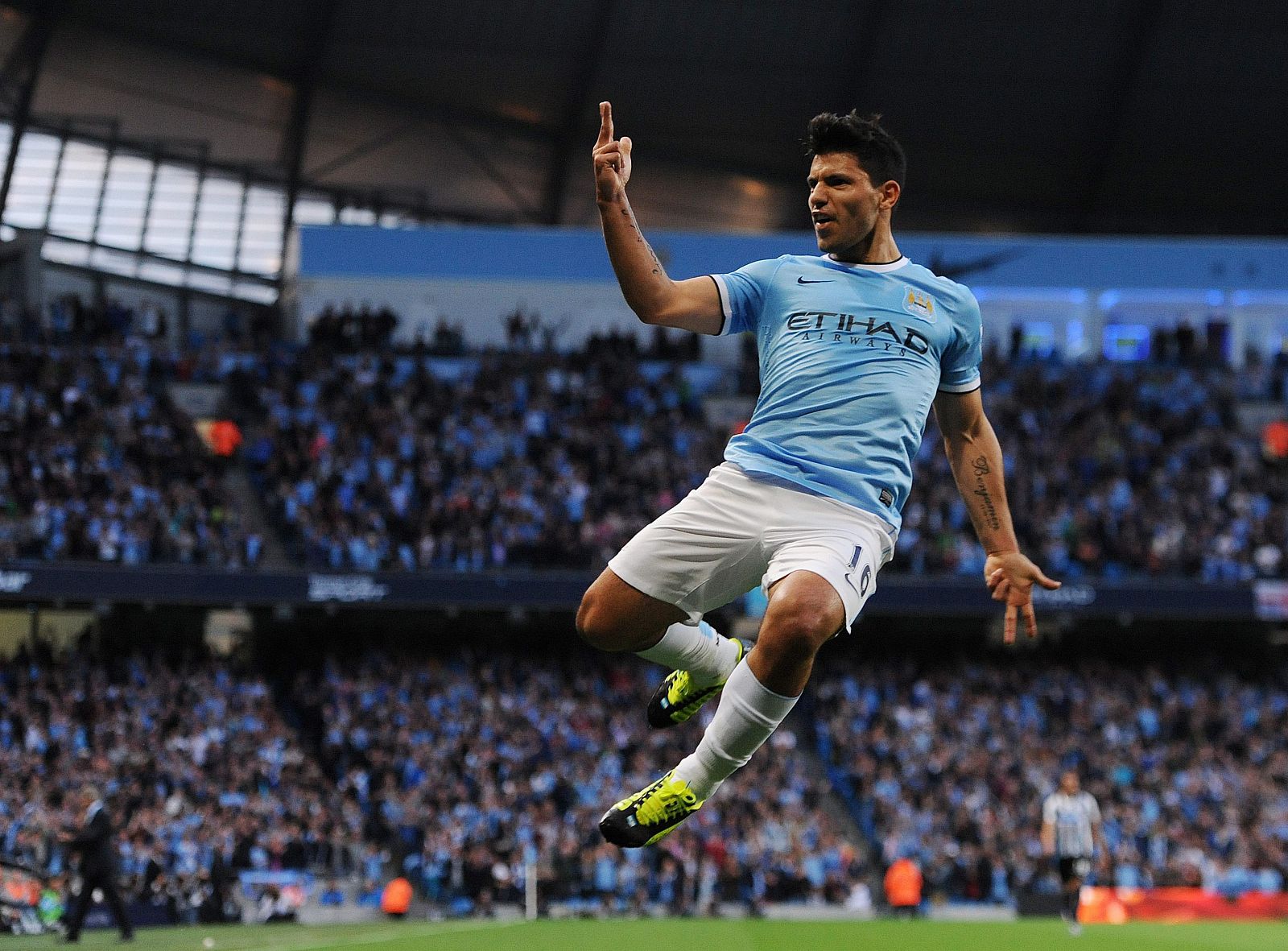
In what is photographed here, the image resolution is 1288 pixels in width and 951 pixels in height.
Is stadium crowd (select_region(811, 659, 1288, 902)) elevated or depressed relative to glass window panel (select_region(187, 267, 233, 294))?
depressed

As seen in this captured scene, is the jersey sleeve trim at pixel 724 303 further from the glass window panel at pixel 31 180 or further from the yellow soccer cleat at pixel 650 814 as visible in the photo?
the glass window panel at pixel 31 180

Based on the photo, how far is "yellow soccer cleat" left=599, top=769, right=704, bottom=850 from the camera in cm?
654

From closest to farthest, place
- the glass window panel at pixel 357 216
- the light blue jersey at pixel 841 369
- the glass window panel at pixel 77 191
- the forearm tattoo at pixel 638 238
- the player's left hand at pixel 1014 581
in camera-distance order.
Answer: the forearm tattoo at pixel 638 238 < the light blue jersey at pixel 841 369 < the player's left hand at pixel 1014 581 < the glass window panel at pixel 77 191 < the glass window panel at pixel 357 216

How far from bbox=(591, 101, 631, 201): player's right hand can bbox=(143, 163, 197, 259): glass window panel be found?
40.7 m

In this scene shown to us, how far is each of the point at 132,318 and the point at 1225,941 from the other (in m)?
31.2

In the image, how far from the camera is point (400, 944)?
41.6 ft

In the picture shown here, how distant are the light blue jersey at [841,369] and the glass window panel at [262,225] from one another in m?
40.3

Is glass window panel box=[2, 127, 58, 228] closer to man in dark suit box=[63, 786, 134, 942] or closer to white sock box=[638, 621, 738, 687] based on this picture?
man in dark suit box=[63, 786, 134, 942]

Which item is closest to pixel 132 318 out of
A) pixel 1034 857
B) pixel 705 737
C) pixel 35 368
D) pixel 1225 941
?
pixel 35 368

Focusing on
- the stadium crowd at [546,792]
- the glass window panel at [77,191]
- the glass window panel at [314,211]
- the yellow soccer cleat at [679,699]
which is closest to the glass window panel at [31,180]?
the glass window panel at [77,191]

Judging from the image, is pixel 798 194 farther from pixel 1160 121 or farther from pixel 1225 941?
pixel 1225 941

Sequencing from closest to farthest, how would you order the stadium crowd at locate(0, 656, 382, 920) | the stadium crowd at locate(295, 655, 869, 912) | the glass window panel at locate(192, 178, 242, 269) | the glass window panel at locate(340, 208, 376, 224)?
the stadium crowd at locate(0, 656, 382, 920), the stadium crowd at locate(295, 655, 869, 912), the glass window panel at locate(192, 178, 242, 269), the glass window panel at locate(340, 208, 376, 224)

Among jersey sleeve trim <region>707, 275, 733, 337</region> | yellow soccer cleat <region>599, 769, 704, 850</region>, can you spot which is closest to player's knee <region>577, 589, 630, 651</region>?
yellow soccer cleat <region>599, 769, 704, 850</region>

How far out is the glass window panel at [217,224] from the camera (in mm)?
45156
